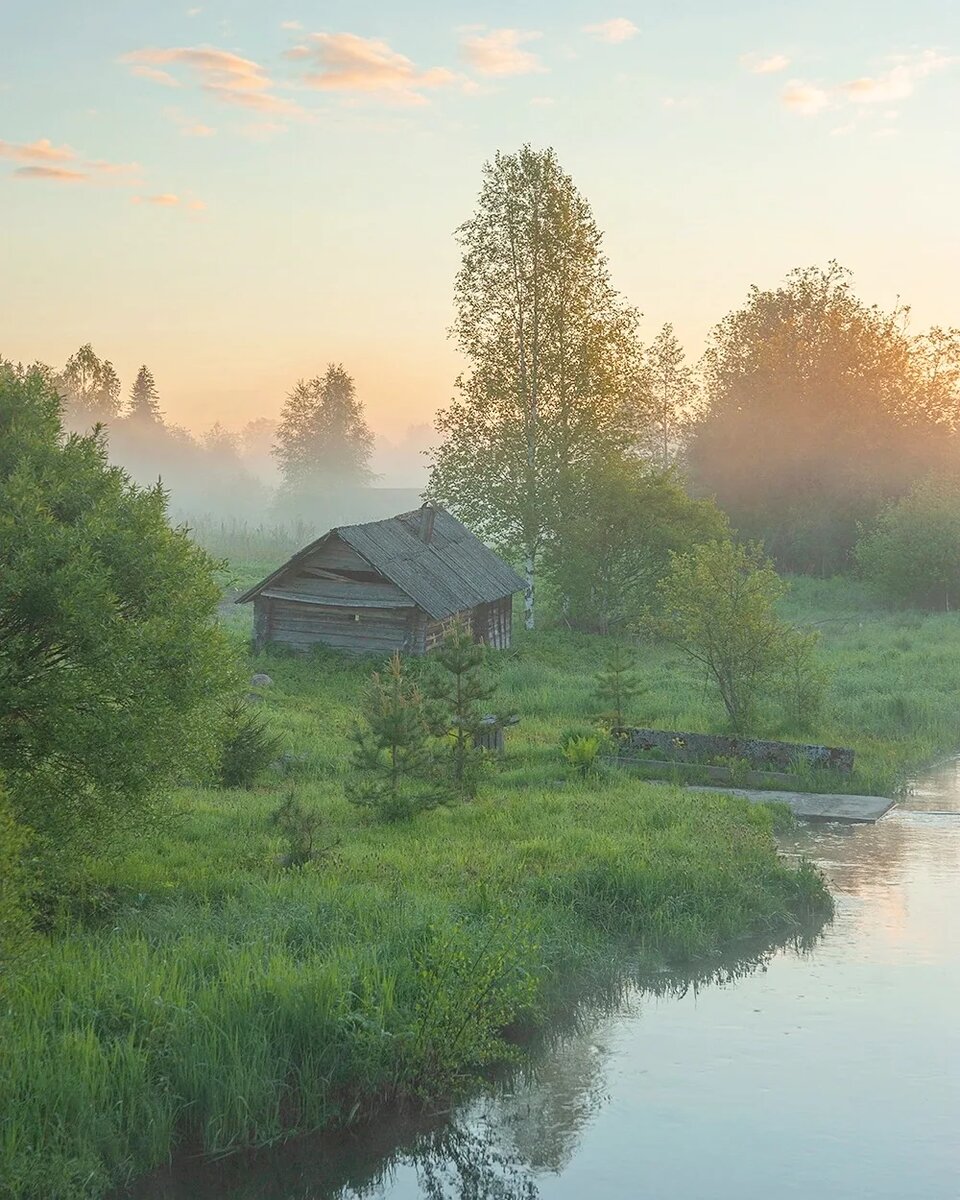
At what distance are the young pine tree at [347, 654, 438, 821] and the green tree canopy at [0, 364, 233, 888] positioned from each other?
307cm

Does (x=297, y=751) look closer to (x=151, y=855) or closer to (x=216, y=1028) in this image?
(x=151, y=855)

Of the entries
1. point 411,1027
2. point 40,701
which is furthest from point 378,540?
point 411,1027

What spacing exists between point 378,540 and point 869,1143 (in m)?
24.5

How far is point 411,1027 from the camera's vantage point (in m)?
10.2

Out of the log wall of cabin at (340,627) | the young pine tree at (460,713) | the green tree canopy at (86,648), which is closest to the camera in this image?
the green tree canopy at (86,648)

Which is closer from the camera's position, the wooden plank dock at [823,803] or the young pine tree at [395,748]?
the young pine tree at [395,748]

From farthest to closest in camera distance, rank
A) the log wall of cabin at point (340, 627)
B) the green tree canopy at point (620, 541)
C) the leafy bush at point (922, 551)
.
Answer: the leafy bush at point (922, 551) < the green tree canopy at point (620, 541) < the log wall of cabin at point (340, 627)

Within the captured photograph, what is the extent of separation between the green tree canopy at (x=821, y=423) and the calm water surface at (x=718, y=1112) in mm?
44227

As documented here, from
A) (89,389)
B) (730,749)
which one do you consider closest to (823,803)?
(730,749)

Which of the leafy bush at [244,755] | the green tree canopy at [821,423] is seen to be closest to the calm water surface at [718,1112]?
the leafy bush at [244,755]

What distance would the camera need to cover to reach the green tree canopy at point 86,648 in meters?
12.3

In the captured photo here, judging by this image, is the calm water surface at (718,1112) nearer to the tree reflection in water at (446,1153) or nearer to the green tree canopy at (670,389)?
the tree reflection in water at (446,1153)

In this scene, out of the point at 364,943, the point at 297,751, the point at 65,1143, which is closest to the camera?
the point at 65,1143

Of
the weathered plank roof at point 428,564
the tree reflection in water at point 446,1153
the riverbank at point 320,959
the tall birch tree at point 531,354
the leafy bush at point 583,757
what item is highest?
the tall birch tree at point 531,354
